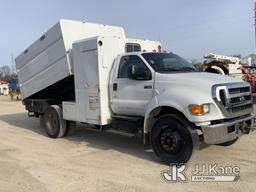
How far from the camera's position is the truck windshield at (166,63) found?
7220 mm

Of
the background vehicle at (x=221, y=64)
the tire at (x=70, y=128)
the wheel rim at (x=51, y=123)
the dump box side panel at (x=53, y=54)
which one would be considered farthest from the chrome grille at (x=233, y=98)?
the background vehicle at (x=221, y=64)

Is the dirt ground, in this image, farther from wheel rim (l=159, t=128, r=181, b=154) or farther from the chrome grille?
the chrome grille

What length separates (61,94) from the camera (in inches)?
406

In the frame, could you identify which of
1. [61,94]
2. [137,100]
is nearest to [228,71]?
[61,94]

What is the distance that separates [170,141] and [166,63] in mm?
1801

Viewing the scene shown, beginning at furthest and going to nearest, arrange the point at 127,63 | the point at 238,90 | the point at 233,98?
the point at 127,63
the point at 238,90
the point at 233,98

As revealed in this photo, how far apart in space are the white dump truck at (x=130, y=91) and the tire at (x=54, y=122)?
0.06ft

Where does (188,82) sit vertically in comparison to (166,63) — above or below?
below

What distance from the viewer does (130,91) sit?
24.7 ft

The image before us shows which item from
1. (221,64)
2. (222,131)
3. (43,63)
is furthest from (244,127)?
(221,64)

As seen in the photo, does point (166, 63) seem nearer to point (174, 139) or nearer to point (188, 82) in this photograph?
point (188, 82)

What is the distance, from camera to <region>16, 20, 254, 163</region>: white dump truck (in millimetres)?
6234

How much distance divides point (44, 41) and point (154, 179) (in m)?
5.63

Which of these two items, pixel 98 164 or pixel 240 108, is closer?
pixel 240 108
